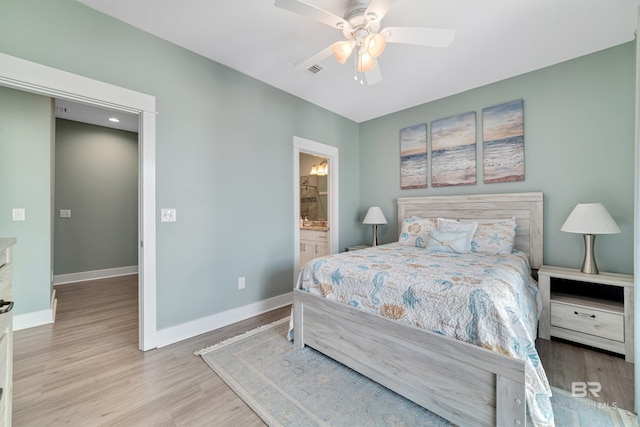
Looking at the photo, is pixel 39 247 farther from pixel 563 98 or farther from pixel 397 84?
pixel 563 98

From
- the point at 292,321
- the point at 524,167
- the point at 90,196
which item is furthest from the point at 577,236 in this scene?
the point at 90,196

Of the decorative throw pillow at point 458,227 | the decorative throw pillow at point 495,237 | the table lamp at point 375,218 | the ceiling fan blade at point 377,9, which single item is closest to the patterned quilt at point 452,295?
the decorative throw pillow at point 495,237

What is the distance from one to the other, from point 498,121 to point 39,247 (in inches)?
209

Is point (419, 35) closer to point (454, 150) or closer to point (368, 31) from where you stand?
point (368, 31)

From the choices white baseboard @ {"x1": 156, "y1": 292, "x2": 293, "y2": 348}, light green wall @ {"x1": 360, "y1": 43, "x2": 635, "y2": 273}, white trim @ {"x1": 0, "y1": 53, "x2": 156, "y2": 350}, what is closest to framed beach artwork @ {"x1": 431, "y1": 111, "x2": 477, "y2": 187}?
light green wall @ {"x1": 360, "y1": 43, "x2": 635, "y2": 273}

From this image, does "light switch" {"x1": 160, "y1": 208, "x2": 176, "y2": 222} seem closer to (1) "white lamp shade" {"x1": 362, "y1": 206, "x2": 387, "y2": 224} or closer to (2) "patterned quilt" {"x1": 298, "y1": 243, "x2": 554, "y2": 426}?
(2) "patterned quilt" {"x1": 298, "y1": 243, "x2": 554, "y2": 426}

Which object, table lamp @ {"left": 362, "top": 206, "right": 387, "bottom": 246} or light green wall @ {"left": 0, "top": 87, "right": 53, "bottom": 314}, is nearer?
light green wall @ {"left": 0, "top": 87, "right": 53, "bottom": 314}

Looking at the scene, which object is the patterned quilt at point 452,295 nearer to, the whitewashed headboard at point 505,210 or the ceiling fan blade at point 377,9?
the whitewashed headboard at point 505,210

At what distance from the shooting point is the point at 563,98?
2.71m

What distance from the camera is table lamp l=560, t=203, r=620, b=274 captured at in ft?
Result: 7.27

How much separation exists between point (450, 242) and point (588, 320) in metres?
1.18

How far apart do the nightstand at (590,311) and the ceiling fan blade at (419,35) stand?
2.19 meters

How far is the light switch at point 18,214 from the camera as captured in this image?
277 cm

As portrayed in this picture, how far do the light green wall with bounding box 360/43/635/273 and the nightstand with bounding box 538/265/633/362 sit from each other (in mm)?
289
